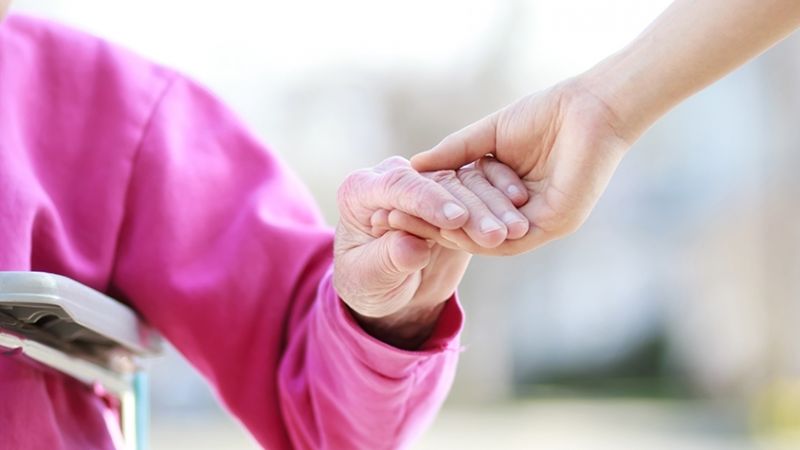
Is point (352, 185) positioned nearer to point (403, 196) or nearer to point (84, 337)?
point (403, 196)

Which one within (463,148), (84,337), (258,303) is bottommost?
(84,337)

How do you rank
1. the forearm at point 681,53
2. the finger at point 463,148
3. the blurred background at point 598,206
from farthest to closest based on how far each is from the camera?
1. the blurred background at point 598,206
2. the finger at point 463,148
3. the forearm at point 681,53

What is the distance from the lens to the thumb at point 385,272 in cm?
77

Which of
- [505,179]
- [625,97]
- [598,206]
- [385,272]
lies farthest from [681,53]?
[598,206]

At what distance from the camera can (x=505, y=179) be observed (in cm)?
80

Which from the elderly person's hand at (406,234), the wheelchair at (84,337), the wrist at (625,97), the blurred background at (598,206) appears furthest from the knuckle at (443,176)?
the blurred background at (598,206)

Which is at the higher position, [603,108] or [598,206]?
[598,206]

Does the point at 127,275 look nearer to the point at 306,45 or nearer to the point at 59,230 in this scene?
Answer: the point at 59,230

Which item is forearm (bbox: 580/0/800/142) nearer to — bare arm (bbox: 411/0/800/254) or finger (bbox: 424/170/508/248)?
bare arm (bbox: 411/0/800/254)

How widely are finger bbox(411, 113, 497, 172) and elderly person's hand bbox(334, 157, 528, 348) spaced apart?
0.01 metres

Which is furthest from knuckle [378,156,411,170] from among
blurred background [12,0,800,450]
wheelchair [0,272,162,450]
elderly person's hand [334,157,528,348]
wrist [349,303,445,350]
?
blurred background [12,0,800,450]

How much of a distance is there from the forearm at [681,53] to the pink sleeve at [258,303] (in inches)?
9.0

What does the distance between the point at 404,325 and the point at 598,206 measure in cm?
829

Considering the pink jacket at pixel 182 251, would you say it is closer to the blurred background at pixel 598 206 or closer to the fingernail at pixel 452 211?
the fingernail at pixel 452 211
